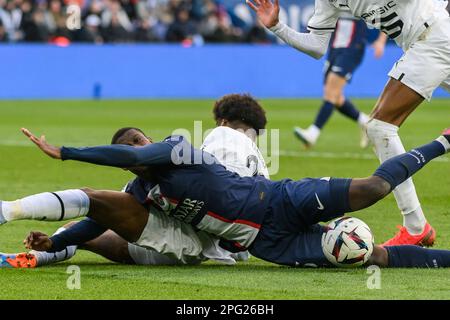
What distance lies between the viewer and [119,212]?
23.4 ft

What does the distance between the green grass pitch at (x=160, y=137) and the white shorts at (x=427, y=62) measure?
1.20 m

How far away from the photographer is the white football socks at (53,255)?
7.32 m

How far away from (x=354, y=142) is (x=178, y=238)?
35.8 feet

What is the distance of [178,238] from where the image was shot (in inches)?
288

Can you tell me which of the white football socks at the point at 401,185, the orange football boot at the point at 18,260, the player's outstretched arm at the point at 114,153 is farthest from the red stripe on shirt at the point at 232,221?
the white football socks at the point at 401,185

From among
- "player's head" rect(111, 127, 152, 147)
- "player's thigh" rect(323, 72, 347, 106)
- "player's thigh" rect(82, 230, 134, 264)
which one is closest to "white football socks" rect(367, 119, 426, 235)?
"player's head" rect(111, 127, 152, 147)

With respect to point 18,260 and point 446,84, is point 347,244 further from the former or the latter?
point 446,84

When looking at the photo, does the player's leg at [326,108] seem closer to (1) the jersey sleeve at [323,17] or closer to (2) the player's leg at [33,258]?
(1) the jersey sleeve at [323,17]

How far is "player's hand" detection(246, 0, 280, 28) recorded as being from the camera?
8.69 meters

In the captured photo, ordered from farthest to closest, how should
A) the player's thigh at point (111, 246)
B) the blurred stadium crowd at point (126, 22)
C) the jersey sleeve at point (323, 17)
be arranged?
the blurred stadium crowd at point (126, 22) → the jersey sleeve at point (323, 17) → the player's thigh at point (111, 246)

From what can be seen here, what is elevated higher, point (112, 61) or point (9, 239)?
point (9, 239)

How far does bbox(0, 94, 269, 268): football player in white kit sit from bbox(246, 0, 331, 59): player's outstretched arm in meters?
1.12
